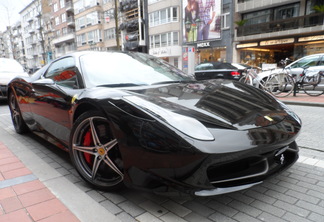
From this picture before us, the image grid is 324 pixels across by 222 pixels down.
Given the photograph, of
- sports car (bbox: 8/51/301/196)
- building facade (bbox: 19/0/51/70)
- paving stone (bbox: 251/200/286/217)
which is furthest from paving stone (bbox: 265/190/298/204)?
building facade (bbox: 19/0/51/70)

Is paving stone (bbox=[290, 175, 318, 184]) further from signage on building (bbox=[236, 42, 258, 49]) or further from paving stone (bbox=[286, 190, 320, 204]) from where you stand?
signage on building (bbox=[236, 42, 258, 49])

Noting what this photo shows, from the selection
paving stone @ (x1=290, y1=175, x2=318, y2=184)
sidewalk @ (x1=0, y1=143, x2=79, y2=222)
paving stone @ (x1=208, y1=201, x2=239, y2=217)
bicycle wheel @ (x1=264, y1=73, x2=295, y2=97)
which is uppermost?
bicycle wheel @ (x1=264, y1=73, x2=295, y2=97)

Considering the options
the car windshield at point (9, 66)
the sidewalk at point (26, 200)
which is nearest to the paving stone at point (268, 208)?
the sidewalk at point (26, 200)

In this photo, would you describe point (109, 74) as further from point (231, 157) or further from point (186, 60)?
point (186, 60)

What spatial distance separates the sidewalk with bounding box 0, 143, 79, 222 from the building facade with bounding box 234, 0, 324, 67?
2007 cm

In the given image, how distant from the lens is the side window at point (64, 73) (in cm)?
261

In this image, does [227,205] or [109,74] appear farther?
[109,74]

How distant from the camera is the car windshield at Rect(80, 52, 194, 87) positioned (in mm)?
2484

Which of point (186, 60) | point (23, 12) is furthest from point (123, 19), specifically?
point (23, 12)

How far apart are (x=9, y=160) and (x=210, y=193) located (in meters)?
2.61

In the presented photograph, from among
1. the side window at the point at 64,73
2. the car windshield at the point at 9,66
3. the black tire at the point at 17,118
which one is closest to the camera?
the side window at the point at 64,73

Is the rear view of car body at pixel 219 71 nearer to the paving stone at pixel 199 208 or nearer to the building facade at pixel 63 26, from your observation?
the paving stone at pixel 199 208

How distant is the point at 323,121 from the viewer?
4727 mm

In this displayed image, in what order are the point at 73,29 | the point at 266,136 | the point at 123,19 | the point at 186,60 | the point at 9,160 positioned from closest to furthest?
the point at 266,136
the point at 9,160
the point at 186,60
the point at 123,19
the point at 73,29
